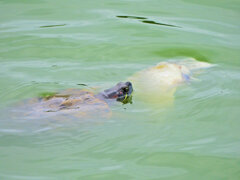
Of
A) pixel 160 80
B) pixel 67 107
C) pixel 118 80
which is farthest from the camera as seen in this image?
pixel 118 80

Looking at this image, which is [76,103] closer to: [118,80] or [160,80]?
[118,80]

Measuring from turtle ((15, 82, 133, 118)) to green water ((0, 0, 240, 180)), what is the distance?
0.35 feet

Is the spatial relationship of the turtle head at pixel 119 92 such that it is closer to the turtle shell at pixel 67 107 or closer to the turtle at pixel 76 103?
the turtle at pixel 76 103

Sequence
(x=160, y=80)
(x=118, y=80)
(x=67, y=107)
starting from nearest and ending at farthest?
(x=67, y=107)
(x=160, y=80)
(x=118, y=80)

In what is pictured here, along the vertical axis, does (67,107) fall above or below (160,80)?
below

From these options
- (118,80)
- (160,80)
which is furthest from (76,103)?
(160,80)

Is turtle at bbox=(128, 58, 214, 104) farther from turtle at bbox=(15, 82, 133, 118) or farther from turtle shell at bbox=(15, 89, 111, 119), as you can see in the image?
turtle shell at bbox=(15, 89, 111, 119)

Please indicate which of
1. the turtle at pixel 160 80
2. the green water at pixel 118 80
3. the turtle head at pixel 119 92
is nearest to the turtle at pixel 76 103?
the turtle head at pixel 119 92

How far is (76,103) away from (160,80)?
115cm

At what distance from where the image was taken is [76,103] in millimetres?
3975

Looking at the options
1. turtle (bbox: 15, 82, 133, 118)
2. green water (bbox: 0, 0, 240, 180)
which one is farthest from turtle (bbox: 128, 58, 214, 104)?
turtle (bbox: 15, 82, 133, 118)

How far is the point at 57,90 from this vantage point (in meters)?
4.48

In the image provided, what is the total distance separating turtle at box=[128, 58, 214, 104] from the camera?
171 inches

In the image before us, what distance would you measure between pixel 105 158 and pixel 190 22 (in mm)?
3922
